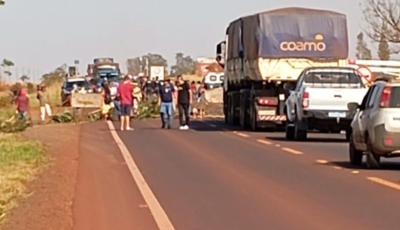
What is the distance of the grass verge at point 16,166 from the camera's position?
15.3m

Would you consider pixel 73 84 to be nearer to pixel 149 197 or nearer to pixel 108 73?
pixel 108 73

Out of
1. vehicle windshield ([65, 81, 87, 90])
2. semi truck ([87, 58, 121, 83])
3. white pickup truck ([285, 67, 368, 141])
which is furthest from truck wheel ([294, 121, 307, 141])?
semi truck ([87, 58, 121, 83])

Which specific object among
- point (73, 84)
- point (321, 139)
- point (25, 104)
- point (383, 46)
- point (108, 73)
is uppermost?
point (383, 46)

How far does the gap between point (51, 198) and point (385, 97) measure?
6581 mm

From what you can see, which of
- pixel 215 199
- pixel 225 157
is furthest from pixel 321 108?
pixel 215 199

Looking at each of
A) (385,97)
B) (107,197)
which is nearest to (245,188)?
(107,197)

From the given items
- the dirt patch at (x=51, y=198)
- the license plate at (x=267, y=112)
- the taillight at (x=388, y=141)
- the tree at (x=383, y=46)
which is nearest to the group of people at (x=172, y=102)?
the license plate at (x=267, y=112)

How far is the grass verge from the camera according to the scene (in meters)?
15.3

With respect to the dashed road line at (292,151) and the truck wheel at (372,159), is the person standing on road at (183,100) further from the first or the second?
the truck wheel at (372,159)

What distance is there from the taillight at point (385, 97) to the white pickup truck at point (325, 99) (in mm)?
7762

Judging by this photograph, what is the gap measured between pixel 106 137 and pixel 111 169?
A: 10.9m

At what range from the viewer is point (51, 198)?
49.2ft

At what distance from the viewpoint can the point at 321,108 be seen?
88.9ft

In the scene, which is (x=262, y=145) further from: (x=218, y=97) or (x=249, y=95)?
(x=218, y=97)
